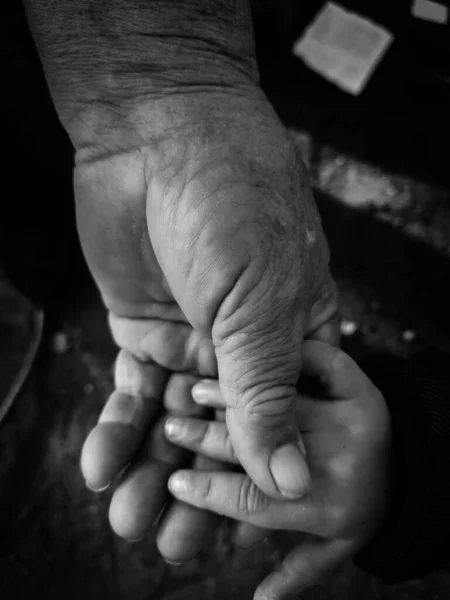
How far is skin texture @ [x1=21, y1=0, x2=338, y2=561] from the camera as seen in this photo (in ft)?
2.78

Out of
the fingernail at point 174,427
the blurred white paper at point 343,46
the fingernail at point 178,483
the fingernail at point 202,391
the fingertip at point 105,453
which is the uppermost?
the blurred white paper at point 343,46

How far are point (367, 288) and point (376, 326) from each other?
18 centimetres

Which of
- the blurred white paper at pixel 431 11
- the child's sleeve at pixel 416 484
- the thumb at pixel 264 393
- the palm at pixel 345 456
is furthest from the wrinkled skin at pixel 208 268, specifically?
the blurred white paper at pixel 431 11

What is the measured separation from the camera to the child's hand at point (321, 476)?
3.16ft

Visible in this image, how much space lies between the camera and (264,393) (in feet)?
2.78

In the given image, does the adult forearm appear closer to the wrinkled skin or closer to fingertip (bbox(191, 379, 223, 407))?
the wrinkled skin

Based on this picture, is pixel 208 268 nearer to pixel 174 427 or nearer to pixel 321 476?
pixel 174 427

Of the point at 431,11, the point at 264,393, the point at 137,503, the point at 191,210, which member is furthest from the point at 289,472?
the point at 431,11

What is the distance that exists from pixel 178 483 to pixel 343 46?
2484 millimetres

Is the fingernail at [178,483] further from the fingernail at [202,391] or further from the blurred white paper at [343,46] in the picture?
the blurred white paper at [343,46]

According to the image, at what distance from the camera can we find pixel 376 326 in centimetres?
185

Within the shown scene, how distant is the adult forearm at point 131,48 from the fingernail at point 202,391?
2.09ft

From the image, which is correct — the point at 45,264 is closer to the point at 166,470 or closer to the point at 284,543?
Result: the point at 166,470

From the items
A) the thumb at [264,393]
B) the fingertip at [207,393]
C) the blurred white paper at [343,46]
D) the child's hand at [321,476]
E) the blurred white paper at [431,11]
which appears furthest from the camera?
the blurred white paper at [343,46]
